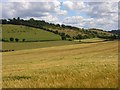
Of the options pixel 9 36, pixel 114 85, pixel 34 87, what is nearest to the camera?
pixel 114 85

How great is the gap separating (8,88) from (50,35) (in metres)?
140

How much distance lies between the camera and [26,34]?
156875 millimetres

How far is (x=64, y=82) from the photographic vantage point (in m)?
10.7

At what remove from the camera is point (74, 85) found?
10.1 meters

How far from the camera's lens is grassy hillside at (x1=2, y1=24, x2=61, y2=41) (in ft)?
477

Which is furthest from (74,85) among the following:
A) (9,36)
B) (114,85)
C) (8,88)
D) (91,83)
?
(9,36)

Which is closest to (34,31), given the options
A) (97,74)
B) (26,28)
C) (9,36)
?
(26,28)

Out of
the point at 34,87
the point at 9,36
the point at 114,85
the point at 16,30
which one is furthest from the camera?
the point at 16,30

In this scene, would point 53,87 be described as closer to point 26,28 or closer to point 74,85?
point 74,85

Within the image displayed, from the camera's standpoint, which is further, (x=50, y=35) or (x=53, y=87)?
(x=50, y=35)

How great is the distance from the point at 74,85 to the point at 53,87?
0.73 metres

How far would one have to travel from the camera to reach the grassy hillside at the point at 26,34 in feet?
477

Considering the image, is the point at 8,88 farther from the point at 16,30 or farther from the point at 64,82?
the point at 16,30

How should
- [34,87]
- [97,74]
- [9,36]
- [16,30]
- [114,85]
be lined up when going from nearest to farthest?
1. [114,85]
2. [34,87]
3. [97,74]
4. [9,36]
5. [16,30]
